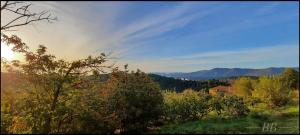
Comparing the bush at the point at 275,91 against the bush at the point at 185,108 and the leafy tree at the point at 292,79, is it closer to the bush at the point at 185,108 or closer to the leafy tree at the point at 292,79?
the leafy tree at the point at 292,79

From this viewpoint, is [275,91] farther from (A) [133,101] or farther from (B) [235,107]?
(A) [133,101]

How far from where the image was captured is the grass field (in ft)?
48.6

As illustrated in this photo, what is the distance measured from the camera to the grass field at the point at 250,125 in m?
14.8

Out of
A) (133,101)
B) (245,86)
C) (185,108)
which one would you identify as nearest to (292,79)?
(245,86)

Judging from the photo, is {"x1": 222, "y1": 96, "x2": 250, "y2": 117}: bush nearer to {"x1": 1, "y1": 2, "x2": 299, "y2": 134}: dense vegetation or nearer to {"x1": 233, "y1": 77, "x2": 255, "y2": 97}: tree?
{"x1": 1, "y1": 2, "x2": 299, "y2": 134}: dense vegetation

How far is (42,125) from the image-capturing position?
13.5 meters

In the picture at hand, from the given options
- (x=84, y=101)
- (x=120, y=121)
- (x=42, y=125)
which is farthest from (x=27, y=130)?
(x=120, y=121)

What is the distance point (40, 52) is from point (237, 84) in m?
15.0

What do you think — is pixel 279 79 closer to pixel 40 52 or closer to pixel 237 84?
pixel 237 84

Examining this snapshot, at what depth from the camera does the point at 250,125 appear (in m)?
15.7

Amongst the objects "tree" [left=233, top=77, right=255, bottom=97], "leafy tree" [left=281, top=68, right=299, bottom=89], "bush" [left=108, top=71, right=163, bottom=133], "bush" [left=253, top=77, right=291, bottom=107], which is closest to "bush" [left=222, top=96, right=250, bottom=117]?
"bush" [left=253, top=77, right=291, bottom=107]

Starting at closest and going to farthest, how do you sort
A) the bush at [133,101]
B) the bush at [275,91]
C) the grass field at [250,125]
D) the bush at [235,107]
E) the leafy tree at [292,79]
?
the grass field at [250,125] → the bush at [133,101] → the bush at [235,107] → the bush at [275,91] → the leafy tree at [292,79]

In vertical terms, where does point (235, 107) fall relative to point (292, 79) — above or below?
below

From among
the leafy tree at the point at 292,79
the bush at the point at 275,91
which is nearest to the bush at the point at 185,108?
the bush at the point at 275,91
